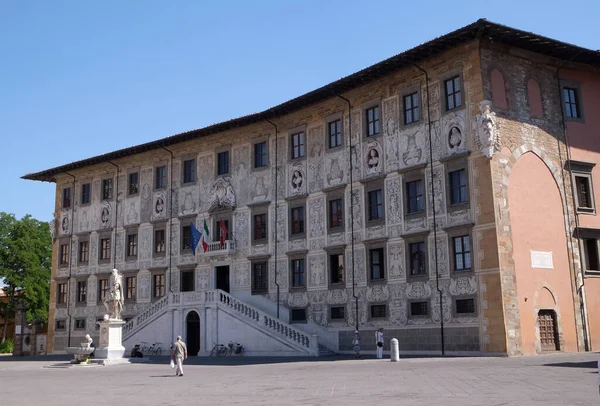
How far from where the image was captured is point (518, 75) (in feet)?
92.4

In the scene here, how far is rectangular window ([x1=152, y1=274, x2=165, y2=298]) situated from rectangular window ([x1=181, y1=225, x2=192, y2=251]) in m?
2.33

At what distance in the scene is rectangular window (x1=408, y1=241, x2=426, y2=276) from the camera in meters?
28.6

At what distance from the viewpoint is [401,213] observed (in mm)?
29656

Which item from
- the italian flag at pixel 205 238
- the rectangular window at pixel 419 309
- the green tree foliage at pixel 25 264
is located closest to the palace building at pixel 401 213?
the rectangular window at pixel 419 309

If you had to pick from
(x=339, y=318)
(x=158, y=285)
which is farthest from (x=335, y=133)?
(x=158, y=285)

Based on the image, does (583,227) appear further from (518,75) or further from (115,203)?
(115,203)

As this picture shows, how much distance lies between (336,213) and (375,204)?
7.92 feet

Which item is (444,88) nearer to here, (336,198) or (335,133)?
(335,133)

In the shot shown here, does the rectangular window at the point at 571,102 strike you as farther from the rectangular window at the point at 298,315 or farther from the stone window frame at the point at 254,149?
the rectangular window at the point at 298,315

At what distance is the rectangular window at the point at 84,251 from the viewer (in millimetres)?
44406

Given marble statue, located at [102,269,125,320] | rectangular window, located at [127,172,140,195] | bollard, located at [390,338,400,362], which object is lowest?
bollard, located at [390,338,400,362]

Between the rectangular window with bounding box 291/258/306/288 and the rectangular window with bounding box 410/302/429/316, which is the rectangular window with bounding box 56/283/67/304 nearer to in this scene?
the rectangular window with bounding box 291/258/306/288

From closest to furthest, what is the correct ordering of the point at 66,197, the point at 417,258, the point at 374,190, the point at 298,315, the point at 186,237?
the point at 417,258 → the point at 374,190 → the point at 298,315 → the point at 186,237 → the point at 66,197

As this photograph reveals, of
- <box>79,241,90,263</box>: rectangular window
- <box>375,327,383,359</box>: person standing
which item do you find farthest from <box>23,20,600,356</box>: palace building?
<box>79,241,90,263</box>: rectangular window
